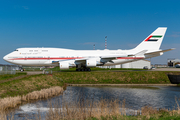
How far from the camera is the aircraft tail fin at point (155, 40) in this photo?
4022cm

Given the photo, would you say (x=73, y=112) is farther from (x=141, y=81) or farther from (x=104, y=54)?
(x=104, y=54)

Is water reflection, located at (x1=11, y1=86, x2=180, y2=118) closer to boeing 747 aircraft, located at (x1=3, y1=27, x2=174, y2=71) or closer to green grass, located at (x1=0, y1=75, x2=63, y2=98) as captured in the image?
green grass, located at (x1=0, y1=75, x2=63, y2=98)

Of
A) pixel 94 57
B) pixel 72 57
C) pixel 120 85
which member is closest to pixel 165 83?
pixel 120 85

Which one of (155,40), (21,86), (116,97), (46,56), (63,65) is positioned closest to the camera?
(116,97)

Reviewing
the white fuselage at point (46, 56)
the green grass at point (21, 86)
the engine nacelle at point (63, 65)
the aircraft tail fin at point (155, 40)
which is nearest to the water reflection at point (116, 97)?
the green grass at point (21, 86)

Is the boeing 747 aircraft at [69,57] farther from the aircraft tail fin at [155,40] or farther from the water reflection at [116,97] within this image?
the water reflection at [116,97]

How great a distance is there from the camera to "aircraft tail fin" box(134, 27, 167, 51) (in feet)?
132

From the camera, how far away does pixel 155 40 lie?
4025cm

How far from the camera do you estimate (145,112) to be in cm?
1085

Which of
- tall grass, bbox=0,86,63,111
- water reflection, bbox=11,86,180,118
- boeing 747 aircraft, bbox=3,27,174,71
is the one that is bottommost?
water reflection, bbox=11,86,180,118

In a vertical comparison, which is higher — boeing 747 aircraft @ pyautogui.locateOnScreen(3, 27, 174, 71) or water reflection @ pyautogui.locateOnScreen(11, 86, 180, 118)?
boeing 747 aircraft @ pyautogui.locateOnScreen(3, 27, 174, 71)

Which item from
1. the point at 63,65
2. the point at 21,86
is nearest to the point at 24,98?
the point at 21,86

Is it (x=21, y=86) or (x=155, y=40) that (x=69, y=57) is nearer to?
(x=21, y=86)

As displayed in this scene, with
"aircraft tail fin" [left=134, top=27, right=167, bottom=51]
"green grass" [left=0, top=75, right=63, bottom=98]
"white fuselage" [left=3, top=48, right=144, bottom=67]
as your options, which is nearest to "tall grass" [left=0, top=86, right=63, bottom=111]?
"green grass" [left=0, top=75, right=63, bottom=98]
